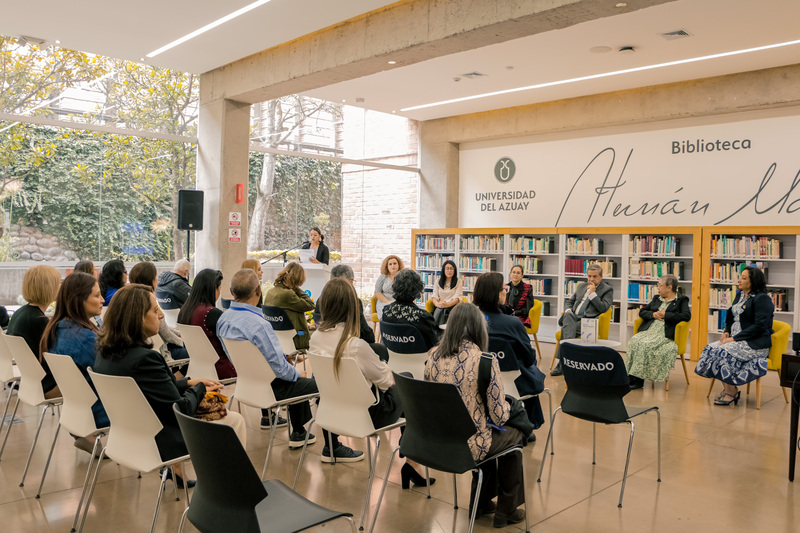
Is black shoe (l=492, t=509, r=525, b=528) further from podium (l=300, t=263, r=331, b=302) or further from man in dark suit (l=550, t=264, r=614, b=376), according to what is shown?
podium (l=300, t=263, r=331, b=302)

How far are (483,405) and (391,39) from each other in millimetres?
4846

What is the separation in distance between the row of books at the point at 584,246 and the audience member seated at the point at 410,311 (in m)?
5.57

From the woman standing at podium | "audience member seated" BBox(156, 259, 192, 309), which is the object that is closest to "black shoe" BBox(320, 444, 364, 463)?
"audience member seated" BBox(156, 259, 192, 309)

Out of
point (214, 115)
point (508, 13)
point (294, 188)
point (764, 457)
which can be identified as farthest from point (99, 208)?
point (764, 457)

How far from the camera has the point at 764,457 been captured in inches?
192

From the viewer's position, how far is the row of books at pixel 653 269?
9.30 meters

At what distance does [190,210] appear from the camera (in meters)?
9.33

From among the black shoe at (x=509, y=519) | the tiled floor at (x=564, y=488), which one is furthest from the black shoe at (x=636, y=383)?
the black shoe at (x=509, y=519)

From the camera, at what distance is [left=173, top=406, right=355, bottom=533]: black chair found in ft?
7.19

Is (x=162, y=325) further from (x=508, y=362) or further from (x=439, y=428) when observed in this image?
(x=439, y=428)

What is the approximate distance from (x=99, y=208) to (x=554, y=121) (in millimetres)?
7351

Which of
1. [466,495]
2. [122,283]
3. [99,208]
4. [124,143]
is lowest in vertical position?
[466,495]

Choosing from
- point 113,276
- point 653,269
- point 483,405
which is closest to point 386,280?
point 653,269

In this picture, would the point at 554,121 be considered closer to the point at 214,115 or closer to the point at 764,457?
the point at 214,115
